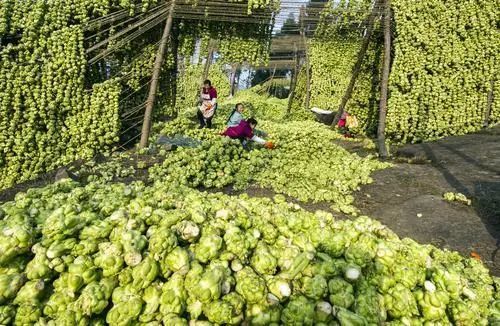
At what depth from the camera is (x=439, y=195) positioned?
8055 millimetres

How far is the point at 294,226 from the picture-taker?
2693 mm

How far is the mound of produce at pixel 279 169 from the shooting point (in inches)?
324

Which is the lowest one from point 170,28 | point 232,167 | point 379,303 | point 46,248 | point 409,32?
point 232,167

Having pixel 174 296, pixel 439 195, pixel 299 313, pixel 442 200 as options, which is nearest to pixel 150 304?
pixel 174 296

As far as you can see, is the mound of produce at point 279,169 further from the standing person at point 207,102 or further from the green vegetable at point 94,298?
the green vegetable at point 94,298

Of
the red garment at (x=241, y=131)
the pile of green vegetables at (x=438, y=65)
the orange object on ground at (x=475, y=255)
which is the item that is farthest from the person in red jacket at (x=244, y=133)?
the orange object on ground at (x=475, y=255)

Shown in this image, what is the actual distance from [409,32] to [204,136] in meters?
8.65

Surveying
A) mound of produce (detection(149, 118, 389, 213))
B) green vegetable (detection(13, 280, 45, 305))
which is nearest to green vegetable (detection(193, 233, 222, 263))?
green vegetable (detection(13, 280, 45, 305))

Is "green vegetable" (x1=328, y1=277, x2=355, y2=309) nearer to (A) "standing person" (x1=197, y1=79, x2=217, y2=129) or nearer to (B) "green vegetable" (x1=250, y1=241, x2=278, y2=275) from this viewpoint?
(B) "green vegetable" (x1=250, y1=241, x2=278, y2=275)

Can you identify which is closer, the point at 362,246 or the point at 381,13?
the point at 362,246

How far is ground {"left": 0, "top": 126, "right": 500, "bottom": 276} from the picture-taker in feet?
20.6

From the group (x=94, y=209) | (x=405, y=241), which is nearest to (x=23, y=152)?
(x=94, y=209)

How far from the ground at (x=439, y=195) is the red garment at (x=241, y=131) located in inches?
97.3

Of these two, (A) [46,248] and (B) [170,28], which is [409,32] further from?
(A) [46,248]
